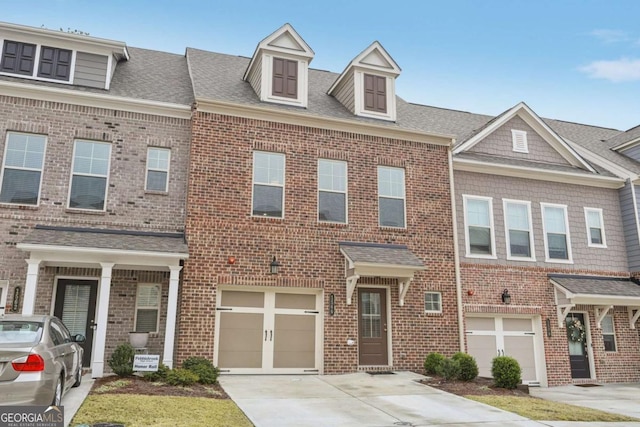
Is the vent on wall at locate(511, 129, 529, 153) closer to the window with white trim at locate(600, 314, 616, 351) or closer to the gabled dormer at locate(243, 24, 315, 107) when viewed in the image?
the window with white trim at locate(600, 314, 616, 351)

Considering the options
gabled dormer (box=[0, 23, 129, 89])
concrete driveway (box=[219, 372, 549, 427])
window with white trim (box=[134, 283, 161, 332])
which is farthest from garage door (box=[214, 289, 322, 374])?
gabled dormer (box=[0, 23, 129, 89])

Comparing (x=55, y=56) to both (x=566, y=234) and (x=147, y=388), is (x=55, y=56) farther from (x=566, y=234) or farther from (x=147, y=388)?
(x=566, y=234)

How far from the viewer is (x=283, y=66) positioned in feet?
48.7

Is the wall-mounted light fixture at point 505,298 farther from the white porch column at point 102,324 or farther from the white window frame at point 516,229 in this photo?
the white porch column at point 102,324

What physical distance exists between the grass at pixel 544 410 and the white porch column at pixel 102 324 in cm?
755

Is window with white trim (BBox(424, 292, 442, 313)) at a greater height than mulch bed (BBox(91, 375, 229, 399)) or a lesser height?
greater

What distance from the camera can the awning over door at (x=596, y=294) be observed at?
15.0 metres

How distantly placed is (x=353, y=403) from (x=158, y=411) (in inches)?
136

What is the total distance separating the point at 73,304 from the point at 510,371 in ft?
33.6

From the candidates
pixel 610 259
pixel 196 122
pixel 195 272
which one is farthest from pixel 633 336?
pixel 196 122

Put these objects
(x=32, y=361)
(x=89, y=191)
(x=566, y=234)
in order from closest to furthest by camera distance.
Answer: (x=32, y=361), (x=89, y=191), (x=566, y=234)

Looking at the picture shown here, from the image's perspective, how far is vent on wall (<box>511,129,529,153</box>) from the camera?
1703 centimetres

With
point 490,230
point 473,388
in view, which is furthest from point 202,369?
point 490,230

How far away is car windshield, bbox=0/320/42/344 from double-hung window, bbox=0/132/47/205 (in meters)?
5.85
